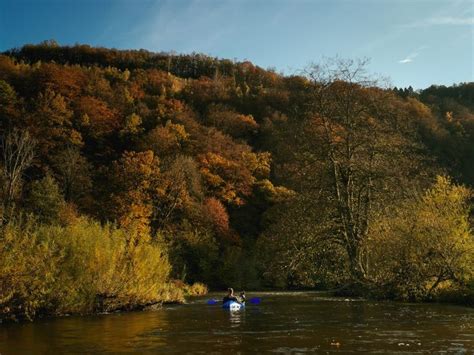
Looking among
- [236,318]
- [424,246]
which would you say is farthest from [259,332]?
[424,246]

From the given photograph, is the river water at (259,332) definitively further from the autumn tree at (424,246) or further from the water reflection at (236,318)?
the autumn tree at (424,246)

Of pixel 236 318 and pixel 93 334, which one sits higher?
pixel 93 334

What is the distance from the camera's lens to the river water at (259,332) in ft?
46.9

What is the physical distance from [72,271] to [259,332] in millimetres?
9506

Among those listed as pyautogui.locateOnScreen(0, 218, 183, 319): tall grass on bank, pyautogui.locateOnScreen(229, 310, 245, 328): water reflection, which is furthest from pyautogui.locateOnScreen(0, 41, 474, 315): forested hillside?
pyautogui.locateOnScreen(229, 310, 245, 328): water reflection

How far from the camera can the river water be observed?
14302 millimetres

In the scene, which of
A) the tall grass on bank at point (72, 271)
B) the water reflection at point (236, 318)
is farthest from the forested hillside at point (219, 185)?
the water reflection at point (236, 318)

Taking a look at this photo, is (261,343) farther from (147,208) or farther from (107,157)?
(107,157)

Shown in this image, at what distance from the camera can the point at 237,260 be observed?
191 ft

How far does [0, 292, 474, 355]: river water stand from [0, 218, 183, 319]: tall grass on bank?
101 centimetres

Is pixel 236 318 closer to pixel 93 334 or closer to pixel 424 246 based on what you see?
pixel 93 334

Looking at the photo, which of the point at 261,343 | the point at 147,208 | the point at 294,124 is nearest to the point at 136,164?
the point at 147,208

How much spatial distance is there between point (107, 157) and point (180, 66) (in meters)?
78.6

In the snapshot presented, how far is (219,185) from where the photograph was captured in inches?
2874
